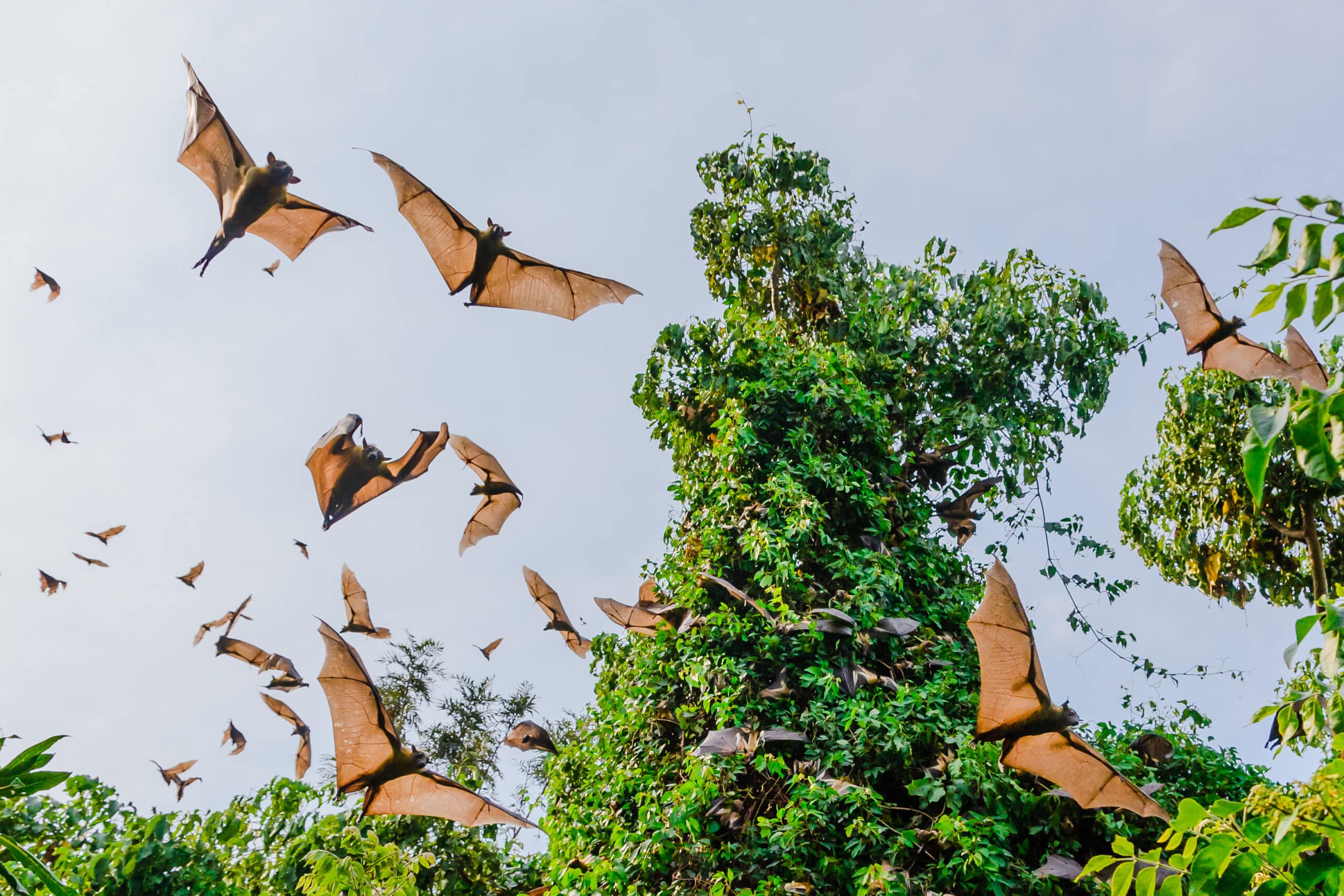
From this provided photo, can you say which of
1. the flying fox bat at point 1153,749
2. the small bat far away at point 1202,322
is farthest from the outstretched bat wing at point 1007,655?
the small bat far away at point 1202,322

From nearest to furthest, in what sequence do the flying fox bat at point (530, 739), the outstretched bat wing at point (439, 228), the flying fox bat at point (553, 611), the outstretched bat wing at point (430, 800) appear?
the outstretched bat wing at point (430, 800), the outstretched bat wing at point (439, 228), the flying fox bat at point (530, 739), the flying fox bat at point (553, 611)

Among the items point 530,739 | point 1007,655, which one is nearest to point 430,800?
point 530,739

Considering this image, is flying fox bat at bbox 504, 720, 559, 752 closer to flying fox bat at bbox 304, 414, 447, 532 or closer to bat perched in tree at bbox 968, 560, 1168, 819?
flying fox bat at bbox 304, 414, 447, 532

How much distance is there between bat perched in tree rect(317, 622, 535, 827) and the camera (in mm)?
5484

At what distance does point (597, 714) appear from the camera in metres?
7.18

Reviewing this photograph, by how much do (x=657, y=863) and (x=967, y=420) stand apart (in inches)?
224

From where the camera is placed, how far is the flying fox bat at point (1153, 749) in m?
5.70

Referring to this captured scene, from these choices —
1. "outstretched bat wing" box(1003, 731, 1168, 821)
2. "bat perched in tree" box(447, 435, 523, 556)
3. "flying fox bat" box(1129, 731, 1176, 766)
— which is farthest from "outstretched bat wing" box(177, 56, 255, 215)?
"flying fox bat" box(1129, 731, 1176, 766)

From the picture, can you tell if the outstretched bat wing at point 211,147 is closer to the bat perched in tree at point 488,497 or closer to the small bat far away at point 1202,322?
the bat perched in tree at point 488,497

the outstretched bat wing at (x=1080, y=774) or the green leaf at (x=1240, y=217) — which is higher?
the green leaf at (x=1240, y=217)

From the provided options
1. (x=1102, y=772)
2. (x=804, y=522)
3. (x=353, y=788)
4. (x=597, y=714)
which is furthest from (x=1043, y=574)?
(x=353, y=788)

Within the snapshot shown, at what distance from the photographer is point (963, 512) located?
852 centimetres

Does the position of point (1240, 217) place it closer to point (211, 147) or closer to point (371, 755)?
point (371, 755)

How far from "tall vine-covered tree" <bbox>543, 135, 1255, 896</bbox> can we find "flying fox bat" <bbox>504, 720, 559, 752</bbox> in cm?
32
